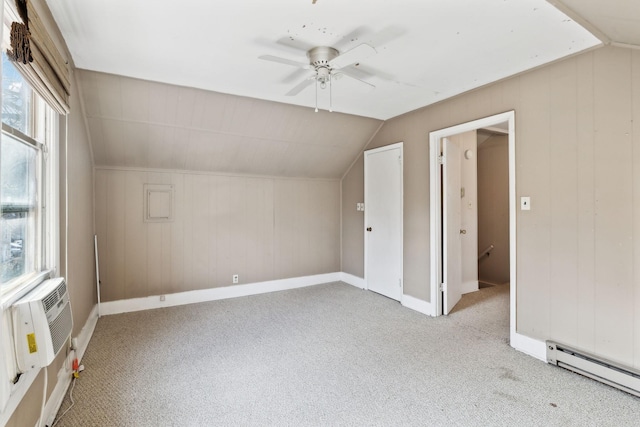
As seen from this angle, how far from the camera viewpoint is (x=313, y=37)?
6.81 ft

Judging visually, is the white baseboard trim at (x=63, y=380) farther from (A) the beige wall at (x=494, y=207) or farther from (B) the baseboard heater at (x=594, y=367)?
(A) the beige wall at (x=494, y=207)

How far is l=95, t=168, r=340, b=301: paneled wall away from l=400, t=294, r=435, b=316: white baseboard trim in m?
1.46

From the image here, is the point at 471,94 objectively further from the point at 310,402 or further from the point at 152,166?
the point at 152,166

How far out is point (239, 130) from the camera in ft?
11.8

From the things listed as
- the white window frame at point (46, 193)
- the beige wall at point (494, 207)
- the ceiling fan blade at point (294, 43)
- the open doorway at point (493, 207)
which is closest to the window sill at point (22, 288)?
the white window frame at point (46, 193)

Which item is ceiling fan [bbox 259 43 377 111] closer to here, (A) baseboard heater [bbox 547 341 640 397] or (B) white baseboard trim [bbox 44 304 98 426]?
(B) white baseboard trim [bbox 44 304 98 426]

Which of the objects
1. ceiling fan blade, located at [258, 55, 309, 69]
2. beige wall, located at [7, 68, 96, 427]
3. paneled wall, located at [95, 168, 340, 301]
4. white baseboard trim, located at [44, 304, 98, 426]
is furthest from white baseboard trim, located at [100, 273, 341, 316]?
ceiling fan blade, located at [258, 55, 309, 69]

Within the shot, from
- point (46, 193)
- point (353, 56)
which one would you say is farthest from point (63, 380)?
point (353, 56)

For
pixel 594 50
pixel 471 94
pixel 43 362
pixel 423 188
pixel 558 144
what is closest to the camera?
pixel 43 362

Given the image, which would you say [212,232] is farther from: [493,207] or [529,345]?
[493,207]

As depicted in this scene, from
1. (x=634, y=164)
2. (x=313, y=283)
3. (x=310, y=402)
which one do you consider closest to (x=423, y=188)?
(x=634, y=164)

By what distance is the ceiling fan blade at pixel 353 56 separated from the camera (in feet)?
6.19

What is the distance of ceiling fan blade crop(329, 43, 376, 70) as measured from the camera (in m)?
1.89

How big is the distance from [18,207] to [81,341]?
143 centimetres
